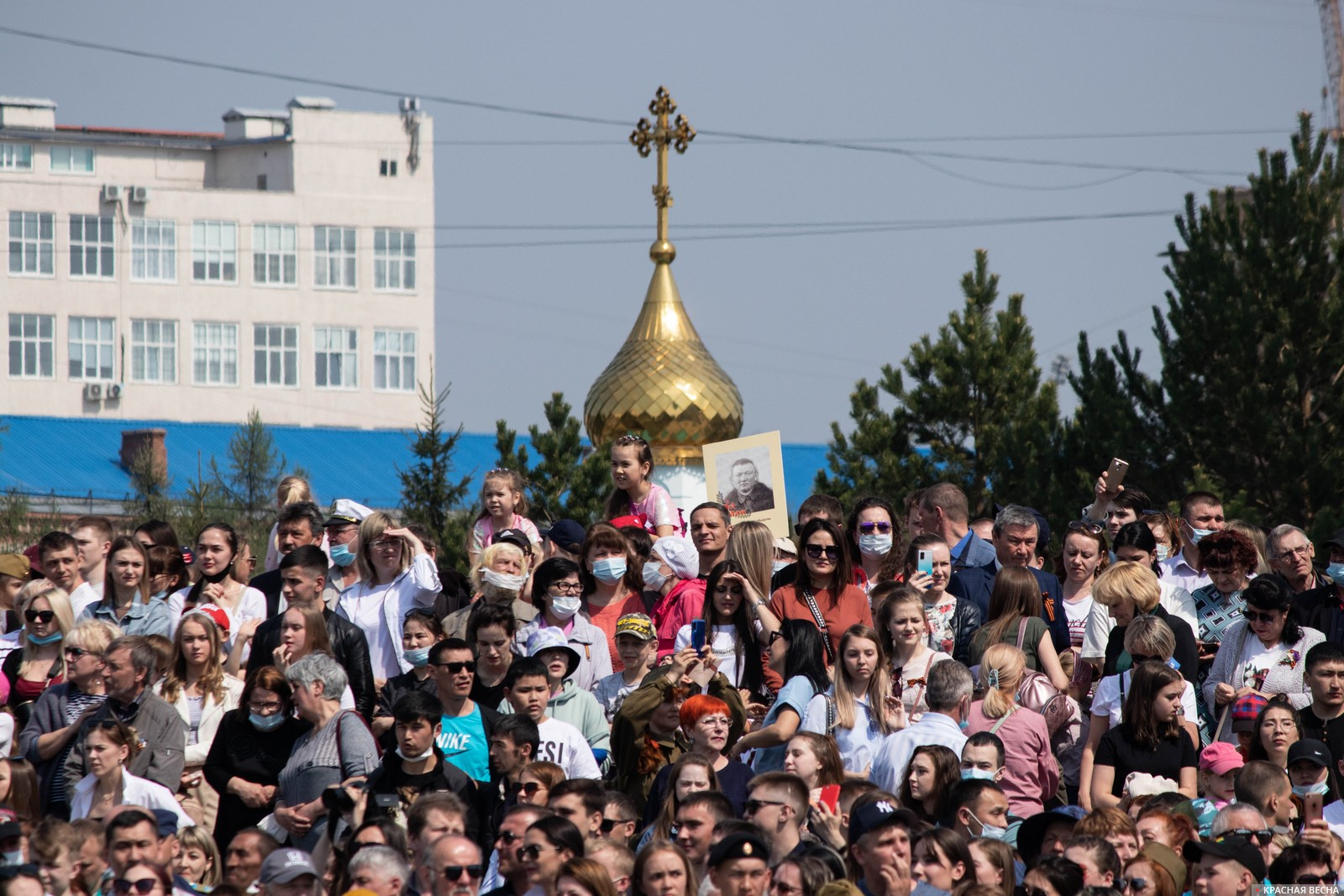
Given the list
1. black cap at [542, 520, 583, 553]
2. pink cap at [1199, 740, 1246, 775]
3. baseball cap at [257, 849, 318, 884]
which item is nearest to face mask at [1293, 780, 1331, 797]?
pink cap at [1199, 740, 1246, 775]

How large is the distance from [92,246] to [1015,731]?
6980cm

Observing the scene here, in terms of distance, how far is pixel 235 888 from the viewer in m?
8.73

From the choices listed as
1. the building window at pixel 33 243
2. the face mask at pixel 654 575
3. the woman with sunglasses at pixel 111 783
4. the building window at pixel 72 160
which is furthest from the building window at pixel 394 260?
the woman with sunglasses at pixel 111 783

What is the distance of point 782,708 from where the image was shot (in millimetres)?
10648

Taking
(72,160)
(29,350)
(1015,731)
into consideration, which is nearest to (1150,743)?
(1015,731)

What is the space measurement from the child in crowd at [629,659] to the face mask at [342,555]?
78.1 inches

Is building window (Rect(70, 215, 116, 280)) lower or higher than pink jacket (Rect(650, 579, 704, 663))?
higher

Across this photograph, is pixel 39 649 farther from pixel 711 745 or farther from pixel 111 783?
pixel 711 745

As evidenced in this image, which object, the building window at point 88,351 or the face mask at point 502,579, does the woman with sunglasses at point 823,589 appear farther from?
the building window at point 88,351

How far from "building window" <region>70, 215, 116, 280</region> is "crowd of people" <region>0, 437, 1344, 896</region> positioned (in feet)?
215

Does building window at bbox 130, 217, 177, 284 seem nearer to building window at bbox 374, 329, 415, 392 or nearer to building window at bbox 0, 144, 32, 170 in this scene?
building window at bbox 0, 144, 32, 170

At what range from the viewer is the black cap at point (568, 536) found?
13.2 meters

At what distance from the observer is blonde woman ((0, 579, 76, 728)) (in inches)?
445

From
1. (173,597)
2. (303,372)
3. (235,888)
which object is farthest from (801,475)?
(235,888)
